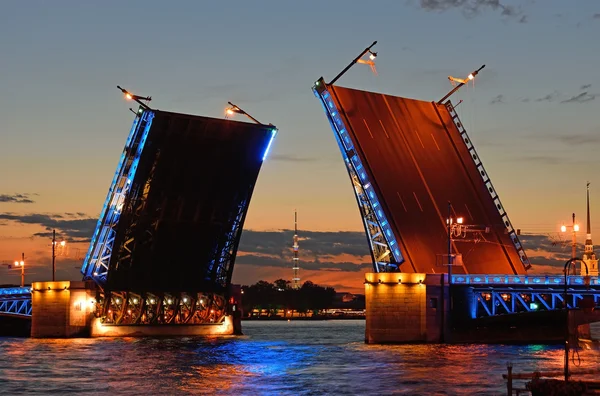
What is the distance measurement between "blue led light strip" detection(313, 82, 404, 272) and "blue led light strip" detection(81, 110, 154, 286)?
10822 mm

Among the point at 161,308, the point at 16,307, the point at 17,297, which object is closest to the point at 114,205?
the point at 161,308

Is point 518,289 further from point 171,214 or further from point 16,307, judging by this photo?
point 16,307

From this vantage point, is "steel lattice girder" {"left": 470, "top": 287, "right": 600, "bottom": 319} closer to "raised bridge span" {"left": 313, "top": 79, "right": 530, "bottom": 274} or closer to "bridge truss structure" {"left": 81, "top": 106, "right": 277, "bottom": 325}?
"raised bridge span" {"left": 313, "top": 79, "right": 530, "bottom": 274}

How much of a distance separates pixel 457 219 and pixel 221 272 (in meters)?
17.3

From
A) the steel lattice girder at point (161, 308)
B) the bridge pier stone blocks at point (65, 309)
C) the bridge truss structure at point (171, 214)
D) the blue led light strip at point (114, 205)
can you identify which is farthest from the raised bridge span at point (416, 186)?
the bridge pier stone blocks at point (65, 309)

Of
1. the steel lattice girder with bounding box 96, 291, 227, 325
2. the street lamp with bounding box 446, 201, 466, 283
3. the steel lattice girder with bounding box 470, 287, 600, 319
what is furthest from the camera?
the steel lattice girder with bounding box 96, 291, 227, 325

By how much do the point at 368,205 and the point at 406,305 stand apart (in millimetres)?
6649

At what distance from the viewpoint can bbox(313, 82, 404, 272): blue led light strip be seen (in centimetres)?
6197

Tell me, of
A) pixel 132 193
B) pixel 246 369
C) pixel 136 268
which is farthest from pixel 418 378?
pixel 136 268

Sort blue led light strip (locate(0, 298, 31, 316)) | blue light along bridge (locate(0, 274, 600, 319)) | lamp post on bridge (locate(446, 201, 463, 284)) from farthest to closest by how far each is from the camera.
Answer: blue led light strip (locate(0, 298, 31, 316)) → lamp post on bridge (locate(446, 201, 463, 284)) → blue light along bridge (locate(0, 274, 600, 319))

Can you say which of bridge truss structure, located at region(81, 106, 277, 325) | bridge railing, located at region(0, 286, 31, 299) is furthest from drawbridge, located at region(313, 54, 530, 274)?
bridge railing, located at region(0, 286, 31, 299)

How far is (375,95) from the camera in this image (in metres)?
64.9

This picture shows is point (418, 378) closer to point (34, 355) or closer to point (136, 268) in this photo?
point (34, 355)

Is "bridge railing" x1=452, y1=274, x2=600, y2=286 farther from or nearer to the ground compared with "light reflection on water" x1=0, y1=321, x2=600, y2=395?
farther from the ground
